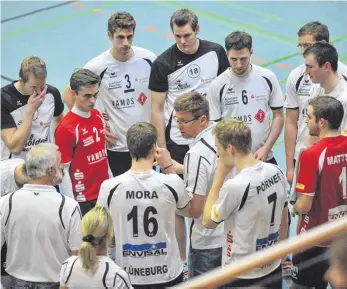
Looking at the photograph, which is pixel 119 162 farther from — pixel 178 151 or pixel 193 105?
pixel 193 105

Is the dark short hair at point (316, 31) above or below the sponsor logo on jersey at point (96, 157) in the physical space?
above

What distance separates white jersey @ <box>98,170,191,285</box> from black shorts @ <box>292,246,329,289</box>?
957 mm

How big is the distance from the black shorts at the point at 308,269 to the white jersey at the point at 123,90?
100 inches

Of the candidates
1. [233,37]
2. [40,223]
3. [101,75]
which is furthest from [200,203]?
[101,75]

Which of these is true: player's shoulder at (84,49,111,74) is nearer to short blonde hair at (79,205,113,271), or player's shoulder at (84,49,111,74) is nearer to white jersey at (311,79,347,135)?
white jersey at (311,79,347,135)

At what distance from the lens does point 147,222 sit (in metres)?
5.29

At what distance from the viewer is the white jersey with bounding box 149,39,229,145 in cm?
742

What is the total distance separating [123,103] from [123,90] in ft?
0.44

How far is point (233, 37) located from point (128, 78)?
127 centimetres

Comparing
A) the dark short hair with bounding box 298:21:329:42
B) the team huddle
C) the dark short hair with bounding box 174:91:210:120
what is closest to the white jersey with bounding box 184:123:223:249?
the team huddle

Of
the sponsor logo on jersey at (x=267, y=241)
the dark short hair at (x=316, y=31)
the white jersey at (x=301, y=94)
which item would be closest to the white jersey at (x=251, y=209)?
the sponsor logo on jersey at (x=267, y=241)

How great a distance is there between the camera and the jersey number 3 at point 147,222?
5.26 m

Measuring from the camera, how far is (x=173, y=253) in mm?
5477

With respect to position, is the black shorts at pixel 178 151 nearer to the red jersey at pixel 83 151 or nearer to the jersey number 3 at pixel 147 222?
the red jersey at pixel 83 151
